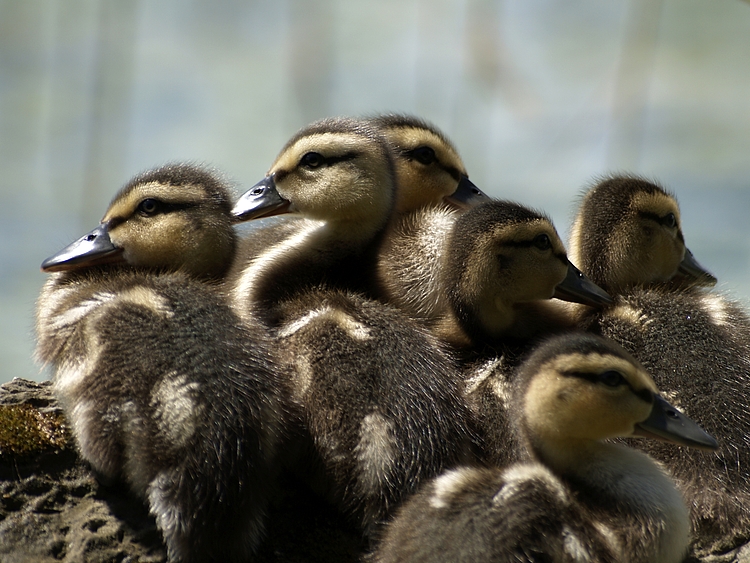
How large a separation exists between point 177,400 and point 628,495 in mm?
1177

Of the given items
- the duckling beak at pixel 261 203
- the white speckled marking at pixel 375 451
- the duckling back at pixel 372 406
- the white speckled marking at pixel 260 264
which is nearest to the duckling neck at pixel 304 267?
the white speckled marking at pixel 260 264

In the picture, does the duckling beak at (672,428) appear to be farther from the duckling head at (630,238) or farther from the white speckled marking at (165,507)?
the white speckled marking at (165,507)

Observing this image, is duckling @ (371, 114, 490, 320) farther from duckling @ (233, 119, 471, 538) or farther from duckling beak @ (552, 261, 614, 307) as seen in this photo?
duckling beak @ (552, 261, 614, 307)

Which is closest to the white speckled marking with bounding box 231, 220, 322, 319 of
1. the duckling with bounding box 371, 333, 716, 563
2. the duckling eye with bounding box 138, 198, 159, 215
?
the duckling eye with bounding box 138, 198, 159, 215

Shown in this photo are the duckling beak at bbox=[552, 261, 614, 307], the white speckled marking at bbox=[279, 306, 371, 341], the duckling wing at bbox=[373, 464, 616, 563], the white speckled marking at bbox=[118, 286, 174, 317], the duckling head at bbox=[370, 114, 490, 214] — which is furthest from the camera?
the duckling head at bbox=[370, 114, 490, 214]

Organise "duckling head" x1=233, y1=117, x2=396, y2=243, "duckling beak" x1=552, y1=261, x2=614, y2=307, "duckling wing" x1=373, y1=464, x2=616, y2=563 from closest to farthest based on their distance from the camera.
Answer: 1. "duckling wing" x1=373, y1=464, x2=616, y2=563
2. "duckling beak" x1=552, y1=261, x2=614, y2=307
3. "duckling head" x1=233, y1=117, x2=396, y2=243

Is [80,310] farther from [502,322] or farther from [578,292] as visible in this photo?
[578,292]

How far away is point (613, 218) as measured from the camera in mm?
3543

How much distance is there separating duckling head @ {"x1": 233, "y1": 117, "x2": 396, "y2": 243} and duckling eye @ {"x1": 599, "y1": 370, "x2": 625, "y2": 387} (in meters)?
1.12

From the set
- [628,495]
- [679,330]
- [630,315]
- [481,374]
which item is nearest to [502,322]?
[481,374]

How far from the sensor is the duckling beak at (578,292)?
3.25 m

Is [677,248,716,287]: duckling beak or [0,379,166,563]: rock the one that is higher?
[677,248,716,287]: duckling beak

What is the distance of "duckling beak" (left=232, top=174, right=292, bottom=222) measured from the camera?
11.3 ft

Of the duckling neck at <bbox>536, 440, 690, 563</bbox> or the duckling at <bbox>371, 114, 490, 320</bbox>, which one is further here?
the duckling at <bbox>371, 114, 490, 320</bbox>
